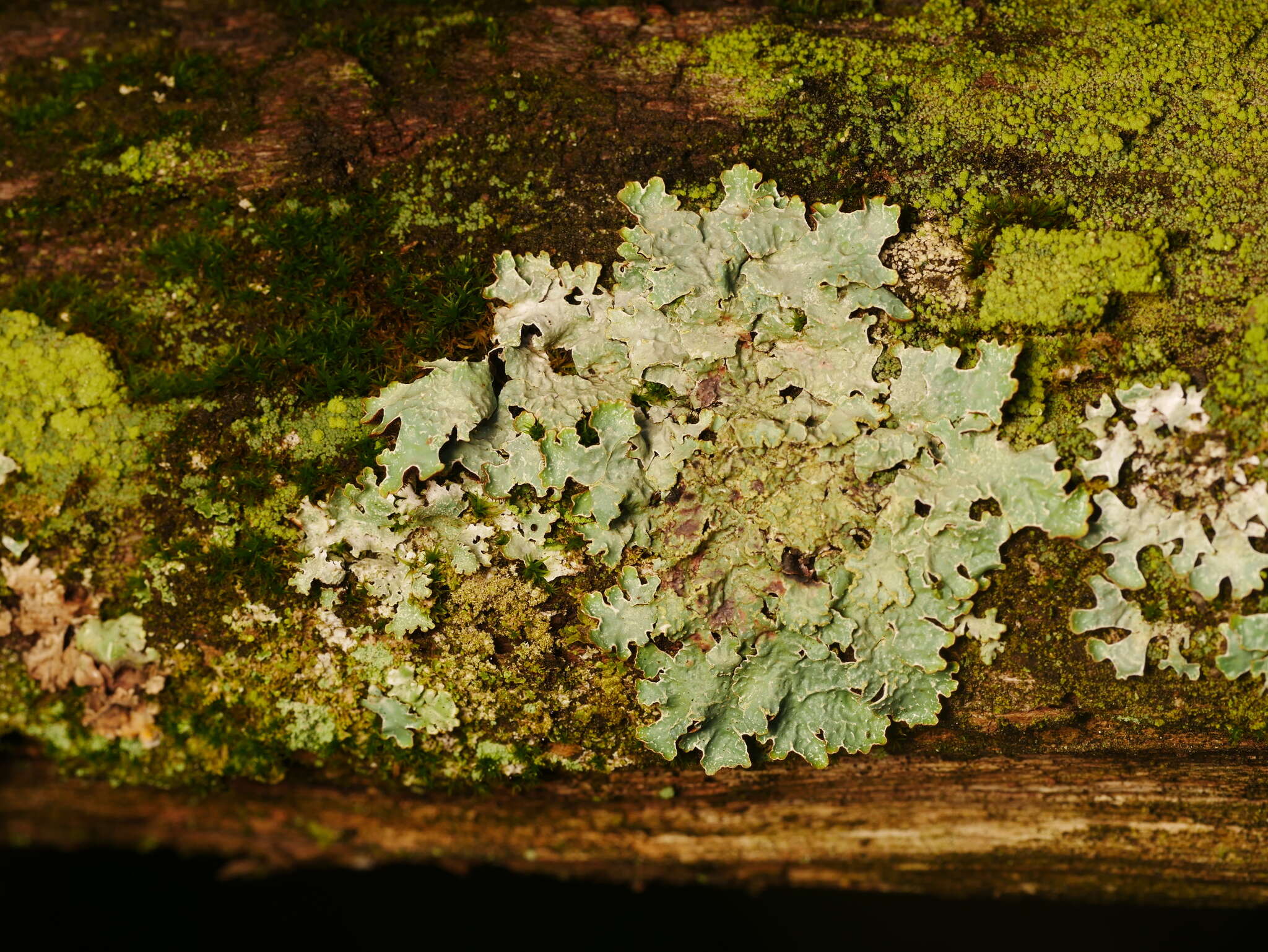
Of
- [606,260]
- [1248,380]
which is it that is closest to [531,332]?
[606,260]

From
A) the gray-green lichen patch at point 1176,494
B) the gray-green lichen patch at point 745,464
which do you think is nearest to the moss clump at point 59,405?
the gray-green lichen patch at point 745,464

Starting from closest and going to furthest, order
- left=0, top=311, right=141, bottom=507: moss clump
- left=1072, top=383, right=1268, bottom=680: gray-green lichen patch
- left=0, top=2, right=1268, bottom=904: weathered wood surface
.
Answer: left=1072, top=383, right=1268, bottom=680: gray-green lichen patch
left=0, top=2, right=1268, bottom=904: weathered wood surface
left=0, top=311, right=141, bottom=507: moss clump

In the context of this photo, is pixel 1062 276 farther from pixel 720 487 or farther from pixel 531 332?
pixel 531 332

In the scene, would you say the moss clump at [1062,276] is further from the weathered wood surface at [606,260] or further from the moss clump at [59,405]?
the moss clump at [59,405]

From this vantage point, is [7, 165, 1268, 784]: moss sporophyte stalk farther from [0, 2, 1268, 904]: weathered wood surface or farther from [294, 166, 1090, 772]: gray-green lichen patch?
[0, 2, 1268, 904]: weathered wood surface

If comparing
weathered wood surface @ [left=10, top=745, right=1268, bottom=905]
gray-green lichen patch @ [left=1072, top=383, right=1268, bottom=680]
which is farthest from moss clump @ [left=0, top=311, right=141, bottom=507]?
gray-green lichen patch @ [left=1072, top=383, right=1268, bottom=680]

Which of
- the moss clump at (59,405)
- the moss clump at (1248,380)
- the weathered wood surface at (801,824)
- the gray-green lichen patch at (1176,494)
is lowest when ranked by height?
the weathered wood surface at (801,824)
